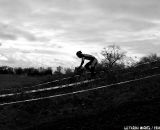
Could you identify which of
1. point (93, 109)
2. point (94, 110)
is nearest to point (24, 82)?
point (93, 109)

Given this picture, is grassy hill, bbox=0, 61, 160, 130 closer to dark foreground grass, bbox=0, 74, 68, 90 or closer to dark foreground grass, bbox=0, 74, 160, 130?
dark foreground grass, bbox=0, 74, 160, 130

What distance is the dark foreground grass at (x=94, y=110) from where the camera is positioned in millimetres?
11586

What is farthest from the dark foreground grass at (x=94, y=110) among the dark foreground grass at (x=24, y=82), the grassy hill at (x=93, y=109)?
the dark foreground grass at (x=24, y=82)

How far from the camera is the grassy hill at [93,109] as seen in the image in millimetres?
11616

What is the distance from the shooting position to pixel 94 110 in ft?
46.0

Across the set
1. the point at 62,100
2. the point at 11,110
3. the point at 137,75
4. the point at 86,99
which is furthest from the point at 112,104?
the point at 137,75

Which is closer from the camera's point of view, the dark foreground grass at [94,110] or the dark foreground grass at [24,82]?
the dark foreground grass at [94,110]

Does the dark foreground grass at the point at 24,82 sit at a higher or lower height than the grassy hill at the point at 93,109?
higher

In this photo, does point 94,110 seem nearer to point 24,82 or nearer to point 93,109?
point 93,109

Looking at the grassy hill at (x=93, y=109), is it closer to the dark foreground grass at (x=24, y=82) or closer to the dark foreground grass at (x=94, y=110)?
the dark foreground grass at (x=94, y=110)

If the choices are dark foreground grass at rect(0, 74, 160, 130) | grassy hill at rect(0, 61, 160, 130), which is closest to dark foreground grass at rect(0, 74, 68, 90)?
grassy hill at rect(0, 61, 160, 130)

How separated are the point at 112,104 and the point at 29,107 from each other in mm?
4045

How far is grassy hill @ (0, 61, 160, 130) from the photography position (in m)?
11.6

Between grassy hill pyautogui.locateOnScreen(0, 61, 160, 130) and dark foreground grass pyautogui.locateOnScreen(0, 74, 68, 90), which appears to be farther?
dark foreground grass pyautogui.locateOnScreen(0, 74, 68, 90)
